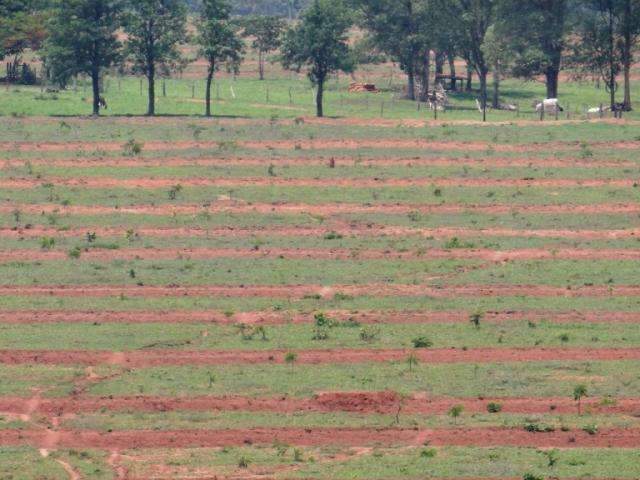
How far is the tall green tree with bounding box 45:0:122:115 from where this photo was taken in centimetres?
7694

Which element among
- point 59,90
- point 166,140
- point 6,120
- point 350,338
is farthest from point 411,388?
point 59,90

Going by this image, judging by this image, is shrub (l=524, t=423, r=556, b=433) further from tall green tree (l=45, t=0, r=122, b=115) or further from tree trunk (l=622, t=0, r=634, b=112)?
tree trunk (l=622, t=0, r=634, b=112)

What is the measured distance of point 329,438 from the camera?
101ft

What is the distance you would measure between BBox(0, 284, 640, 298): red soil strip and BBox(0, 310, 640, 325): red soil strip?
192cm

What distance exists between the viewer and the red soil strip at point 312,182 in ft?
186

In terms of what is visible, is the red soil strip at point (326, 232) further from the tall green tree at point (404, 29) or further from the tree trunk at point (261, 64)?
the tree trunk at point (261, 64)

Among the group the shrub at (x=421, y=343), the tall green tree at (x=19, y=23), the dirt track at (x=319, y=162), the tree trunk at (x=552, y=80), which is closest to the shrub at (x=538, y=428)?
the shrub at (x=421, y=343)

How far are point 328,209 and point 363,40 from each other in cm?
4705

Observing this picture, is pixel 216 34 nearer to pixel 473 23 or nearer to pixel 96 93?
pixel 96 93

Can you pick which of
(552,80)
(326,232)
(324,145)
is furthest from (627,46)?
(326,232)

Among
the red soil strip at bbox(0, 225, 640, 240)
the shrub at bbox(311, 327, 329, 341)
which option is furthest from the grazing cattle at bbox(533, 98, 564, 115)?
the shrub at bbox(311, 327, 329, 341)

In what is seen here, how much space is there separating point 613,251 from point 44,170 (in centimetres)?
2205

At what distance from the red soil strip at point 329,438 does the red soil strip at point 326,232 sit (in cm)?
1890

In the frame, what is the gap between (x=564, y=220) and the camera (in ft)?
170
